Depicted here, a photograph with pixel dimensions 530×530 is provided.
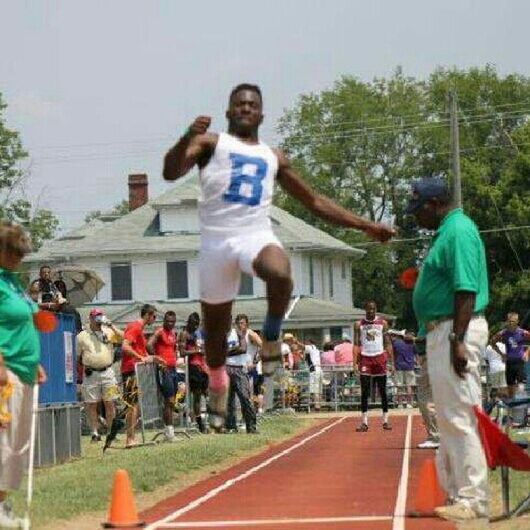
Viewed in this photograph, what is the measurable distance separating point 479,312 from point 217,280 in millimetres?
2449

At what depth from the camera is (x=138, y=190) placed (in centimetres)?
7975

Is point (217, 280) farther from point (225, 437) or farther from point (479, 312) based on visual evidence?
point (225, 437)

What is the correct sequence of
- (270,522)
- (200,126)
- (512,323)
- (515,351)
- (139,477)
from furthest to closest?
(512,323) < (515,351) < (139,477) < (270,522) < (200,126)

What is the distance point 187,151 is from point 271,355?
1491 mm

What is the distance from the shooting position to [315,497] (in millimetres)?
15375

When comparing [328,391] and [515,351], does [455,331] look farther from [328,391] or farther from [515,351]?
[328,391]

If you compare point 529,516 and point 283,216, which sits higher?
point 283,216

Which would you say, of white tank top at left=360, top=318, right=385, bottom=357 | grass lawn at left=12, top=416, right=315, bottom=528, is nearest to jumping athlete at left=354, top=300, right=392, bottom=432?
white tank top at left=360, top=318, right=385, bottom=357

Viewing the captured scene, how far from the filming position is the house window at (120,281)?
70562mm

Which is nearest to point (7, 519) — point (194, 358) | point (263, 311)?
point (194, 358)

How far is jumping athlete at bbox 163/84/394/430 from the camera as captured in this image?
10.5 m

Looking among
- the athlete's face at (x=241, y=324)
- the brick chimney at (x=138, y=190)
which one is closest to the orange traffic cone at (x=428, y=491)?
the athlete's face at (x=241, y=324)

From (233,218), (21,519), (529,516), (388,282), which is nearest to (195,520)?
(21,519)

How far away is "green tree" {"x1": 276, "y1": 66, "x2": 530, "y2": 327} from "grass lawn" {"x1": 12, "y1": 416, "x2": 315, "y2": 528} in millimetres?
66781
